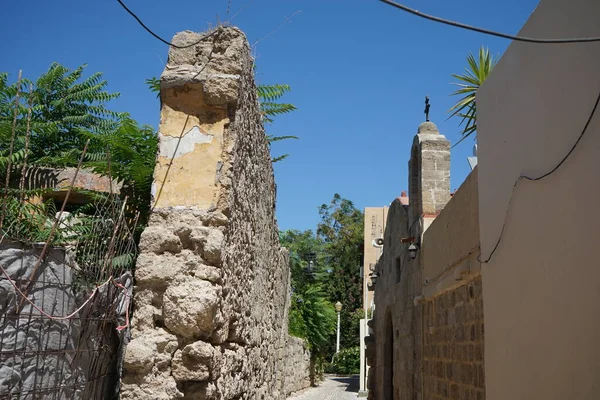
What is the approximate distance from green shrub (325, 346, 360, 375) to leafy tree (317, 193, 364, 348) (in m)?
2.00

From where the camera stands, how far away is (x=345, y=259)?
118 ft

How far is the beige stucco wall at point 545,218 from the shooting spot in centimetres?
313

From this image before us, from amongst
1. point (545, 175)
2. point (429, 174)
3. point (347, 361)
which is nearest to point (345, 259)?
point (347, 361)

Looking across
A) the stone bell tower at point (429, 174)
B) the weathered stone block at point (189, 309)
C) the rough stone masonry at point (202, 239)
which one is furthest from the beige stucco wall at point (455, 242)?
the weathered stone block at point (189, 309)

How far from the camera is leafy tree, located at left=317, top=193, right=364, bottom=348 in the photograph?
33.8m

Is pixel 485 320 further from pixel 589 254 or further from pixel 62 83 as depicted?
pixel 62 83

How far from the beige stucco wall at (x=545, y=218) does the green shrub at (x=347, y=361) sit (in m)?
26.2

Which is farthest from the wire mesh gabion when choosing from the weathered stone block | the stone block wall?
the stone block wall

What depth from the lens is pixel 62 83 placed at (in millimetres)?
10391

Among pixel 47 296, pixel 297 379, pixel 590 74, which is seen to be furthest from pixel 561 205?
pixel 297 379

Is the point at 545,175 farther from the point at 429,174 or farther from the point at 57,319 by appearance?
the point at 429,174

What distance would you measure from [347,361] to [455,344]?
1006 inches

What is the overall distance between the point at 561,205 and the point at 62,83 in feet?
30.6

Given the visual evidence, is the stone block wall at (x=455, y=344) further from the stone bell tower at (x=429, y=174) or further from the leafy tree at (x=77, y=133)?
the leafy tree at (x=77, y=133)
